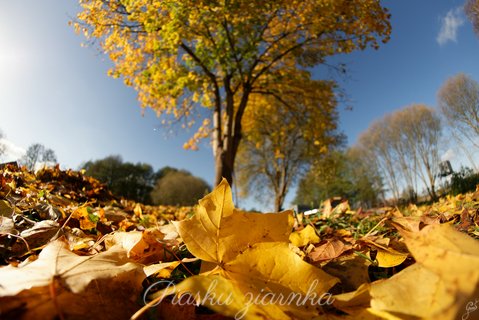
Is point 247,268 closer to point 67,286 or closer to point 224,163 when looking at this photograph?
point 67,286

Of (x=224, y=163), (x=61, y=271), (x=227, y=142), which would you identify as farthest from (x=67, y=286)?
(x=227, y=142)

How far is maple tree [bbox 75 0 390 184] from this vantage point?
4.87 m

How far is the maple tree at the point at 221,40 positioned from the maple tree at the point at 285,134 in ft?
3.10

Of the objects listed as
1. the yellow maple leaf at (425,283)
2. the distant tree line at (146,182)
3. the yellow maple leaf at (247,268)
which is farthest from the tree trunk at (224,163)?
the distant tree line at (146,182)

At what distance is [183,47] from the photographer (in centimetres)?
704

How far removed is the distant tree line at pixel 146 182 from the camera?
87.0ft

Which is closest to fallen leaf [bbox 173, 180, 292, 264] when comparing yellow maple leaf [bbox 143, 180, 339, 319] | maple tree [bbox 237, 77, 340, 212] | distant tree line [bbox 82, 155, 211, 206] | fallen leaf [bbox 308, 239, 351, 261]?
yellow maple leaf [bbox 143, 180, 339, 319]

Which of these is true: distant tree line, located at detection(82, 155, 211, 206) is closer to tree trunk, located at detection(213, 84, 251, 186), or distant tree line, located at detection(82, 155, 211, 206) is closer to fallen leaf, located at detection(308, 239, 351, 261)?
tree trunk, located at detection(213, 84, 251, 186)

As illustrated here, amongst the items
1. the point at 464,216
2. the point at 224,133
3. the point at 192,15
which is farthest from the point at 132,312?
the point at 224,133

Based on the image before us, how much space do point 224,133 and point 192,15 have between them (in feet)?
11.5

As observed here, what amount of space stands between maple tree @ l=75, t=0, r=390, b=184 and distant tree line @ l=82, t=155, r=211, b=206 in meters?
18.7

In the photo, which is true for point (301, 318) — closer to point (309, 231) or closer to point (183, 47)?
point (309, 231)

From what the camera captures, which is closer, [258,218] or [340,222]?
[258,218]

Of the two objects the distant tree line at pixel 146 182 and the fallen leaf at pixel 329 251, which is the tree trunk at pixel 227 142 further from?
the distant tree line at pixel 146 182
